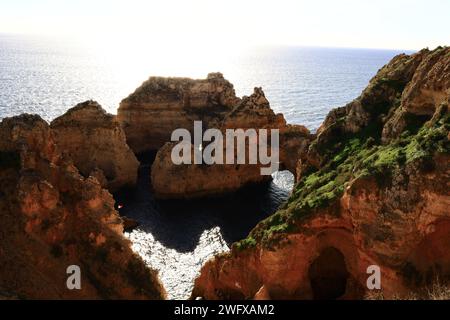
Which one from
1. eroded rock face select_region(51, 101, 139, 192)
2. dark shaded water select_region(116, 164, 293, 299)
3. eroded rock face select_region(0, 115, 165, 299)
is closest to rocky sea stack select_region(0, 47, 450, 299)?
eroded rock face select_region(0, 115, 165, 299)

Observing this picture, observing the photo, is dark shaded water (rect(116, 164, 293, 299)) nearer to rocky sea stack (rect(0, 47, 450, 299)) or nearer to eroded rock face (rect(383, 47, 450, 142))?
rocky sea stack (rect(0, 47, 450, 299))

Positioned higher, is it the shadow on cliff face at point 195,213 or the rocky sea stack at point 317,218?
the rocky sea stack at point 317,218

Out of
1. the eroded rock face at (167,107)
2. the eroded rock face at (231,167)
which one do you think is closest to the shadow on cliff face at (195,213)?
the eroded rock face at (231,167)

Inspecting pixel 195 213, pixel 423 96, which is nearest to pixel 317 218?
pixel 423 96

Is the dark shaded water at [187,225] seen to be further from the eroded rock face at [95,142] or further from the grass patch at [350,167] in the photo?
the grass patch at [350,167]

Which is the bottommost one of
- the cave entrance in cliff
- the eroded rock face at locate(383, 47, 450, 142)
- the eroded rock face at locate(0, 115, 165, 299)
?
the cave entrance in cliff

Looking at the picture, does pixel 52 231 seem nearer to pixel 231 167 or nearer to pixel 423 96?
pixel 423 96
